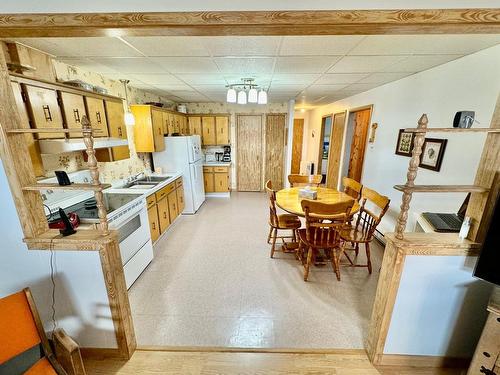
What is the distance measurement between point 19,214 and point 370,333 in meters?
2.53

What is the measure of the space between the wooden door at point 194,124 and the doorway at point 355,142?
3.49 m

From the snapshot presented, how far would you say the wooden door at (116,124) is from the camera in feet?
8.32

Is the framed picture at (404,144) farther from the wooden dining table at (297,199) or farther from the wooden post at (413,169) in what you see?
the wooden post at (413,169)

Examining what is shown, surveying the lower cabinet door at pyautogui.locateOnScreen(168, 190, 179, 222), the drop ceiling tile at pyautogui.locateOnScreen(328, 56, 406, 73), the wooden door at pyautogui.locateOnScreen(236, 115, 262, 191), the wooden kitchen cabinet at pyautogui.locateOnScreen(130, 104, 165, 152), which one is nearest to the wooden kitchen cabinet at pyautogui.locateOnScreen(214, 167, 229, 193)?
the wooden door at pyautogui.locateOnScreen(236, 115, 262, 191)

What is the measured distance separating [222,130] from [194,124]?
0.71 meters

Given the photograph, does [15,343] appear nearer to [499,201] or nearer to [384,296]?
[384,296]

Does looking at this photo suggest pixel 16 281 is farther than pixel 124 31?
Yes

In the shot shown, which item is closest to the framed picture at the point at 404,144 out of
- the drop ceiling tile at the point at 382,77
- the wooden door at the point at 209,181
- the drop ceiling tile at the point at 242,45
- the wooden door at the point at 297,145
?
the drop ceiling tile at the point at 382,77

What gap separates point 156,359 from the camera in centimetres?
156

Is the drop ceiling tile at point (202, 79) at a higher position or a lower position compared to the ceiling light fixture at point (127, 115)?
higher

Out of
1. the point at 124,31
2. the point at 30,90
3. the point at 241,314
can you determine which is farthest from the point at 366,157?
the point at 30,90

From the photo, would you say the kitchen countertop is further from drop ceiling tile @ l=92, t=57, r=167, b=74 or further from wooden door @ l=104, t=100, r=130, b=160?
drop ceiling tile @ l=92, t=57, r=167, b=74

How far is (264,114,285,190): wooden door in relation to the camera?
18.2 ft

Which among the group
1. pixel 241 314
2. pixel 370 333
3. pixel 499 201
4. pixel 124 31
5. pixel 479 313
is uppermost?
pixel 124 31
